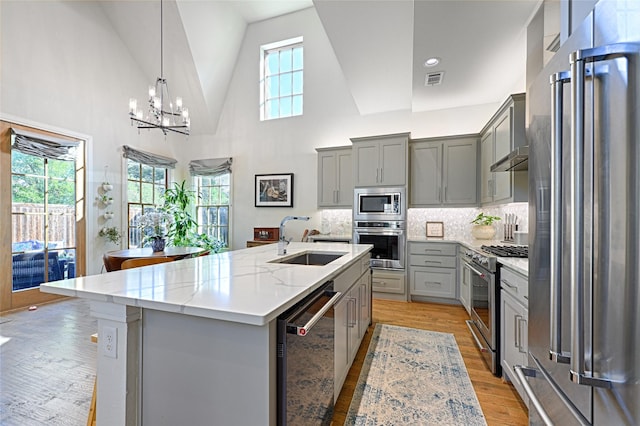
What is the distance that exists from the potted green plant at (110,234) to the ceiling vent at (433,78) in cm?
559

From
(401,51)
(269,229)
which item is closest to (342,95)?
(401,51)

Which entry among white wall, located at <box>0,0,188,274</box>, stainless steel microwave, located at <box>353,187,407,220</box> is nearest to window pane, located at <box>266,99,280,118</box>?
white wall, located at <box>0,0,188,274</box>

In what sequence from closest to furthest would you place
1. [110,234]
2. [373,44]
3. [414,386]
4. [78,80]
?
[414,386] → [373,44] → [78,80] → [110,234]

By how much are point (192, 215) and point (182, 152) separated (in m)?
1.50

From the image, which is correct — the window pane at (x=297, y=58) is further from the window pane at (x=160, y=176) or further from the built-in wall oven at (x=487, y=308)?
the built-in wall oven at (x=487, y=308)

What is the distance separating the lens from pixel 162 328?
122 centimetres

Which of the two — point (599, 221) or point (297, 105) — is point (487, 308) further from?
point (297, 105)

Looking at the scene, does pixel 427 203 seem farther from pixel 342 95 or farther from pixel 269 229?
pixel 269 229

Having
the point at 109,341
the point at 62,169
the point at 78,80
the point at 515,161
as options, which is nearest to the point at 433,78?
the point at 515,161

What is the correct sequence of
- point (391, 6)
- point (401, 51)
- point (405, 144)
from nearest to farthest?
point (391, 6), point (401, 51), point (405, 144)

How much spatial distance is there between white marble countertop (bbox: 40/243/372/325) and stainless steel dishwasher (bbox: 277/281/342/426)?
9cm

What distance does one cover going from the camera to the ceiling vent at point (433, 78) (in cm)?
355

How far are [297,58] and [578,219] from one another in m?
6.21

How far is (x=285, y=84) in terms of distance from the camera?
19.8 feet
